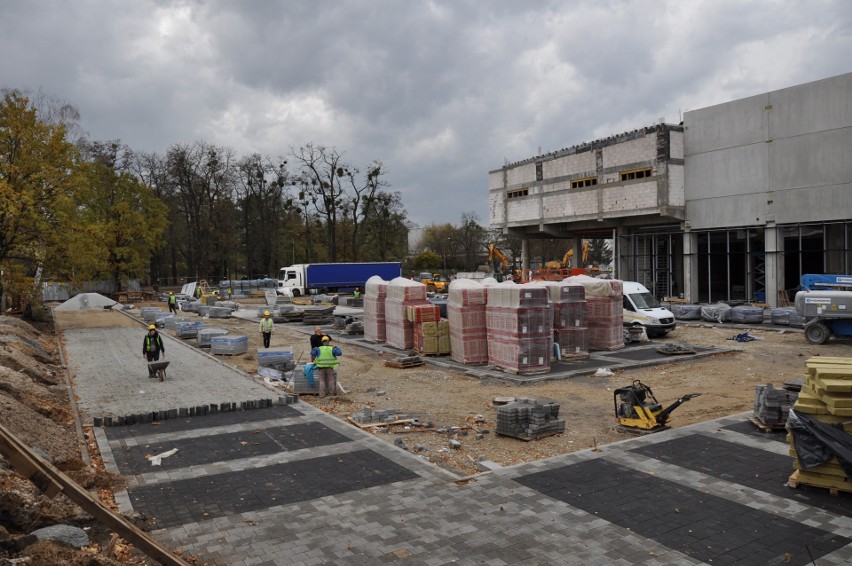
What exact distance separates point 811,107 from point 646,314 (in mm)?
16981

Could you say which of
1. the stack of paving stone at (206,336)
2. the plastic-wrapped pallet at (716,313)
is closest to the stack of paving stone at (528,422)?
the stack of paving stone at (206,336)

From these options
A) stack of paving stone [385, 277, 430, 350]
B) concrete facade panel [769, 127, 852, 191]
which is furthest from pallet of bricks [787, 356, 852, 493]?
concrete facade panel [769, 127, 852, 191]

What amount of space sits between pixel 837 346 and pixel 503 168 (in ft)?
105

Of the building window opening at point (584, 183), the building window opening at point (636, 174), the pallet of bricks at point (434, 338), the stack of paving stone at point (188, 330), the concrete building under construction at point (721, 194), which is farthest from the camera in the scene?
the building window opening at point (584, 183)

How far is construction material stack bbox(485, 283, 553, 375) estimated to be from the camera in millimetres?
16953

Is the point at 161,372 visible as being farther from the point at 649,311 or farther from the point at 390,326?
the point at 649,311

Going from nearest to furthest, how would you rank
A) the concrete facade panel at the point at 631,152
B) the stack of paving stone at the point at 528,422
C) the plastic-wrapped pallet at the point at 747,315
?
the stack of paving stone at the point at 528,422 → the plastic-wrapped pallet at the point at 747,315 → the concrete facade panel at the point at 631,152

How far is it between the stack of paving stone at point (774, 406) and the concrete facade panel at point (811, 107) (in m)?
26.1

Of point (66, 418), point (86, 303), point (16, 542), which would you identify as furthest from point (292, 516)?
point (86, 303)

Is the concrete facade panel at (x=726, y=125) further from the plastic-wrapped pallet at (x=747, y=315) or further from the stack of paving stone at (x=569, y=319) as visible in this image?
the stack of paving stone at (x=569, y=319)

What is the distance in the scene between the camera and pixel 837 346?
70.9 feet

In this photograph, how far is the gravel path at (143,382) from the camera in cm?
1340

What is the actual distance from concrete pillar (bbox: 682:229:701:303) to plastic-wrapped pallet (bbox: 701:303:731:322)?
817cm

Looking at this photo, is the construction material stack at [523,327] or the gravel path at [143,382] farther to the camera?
the construction material stack at [523,327]
